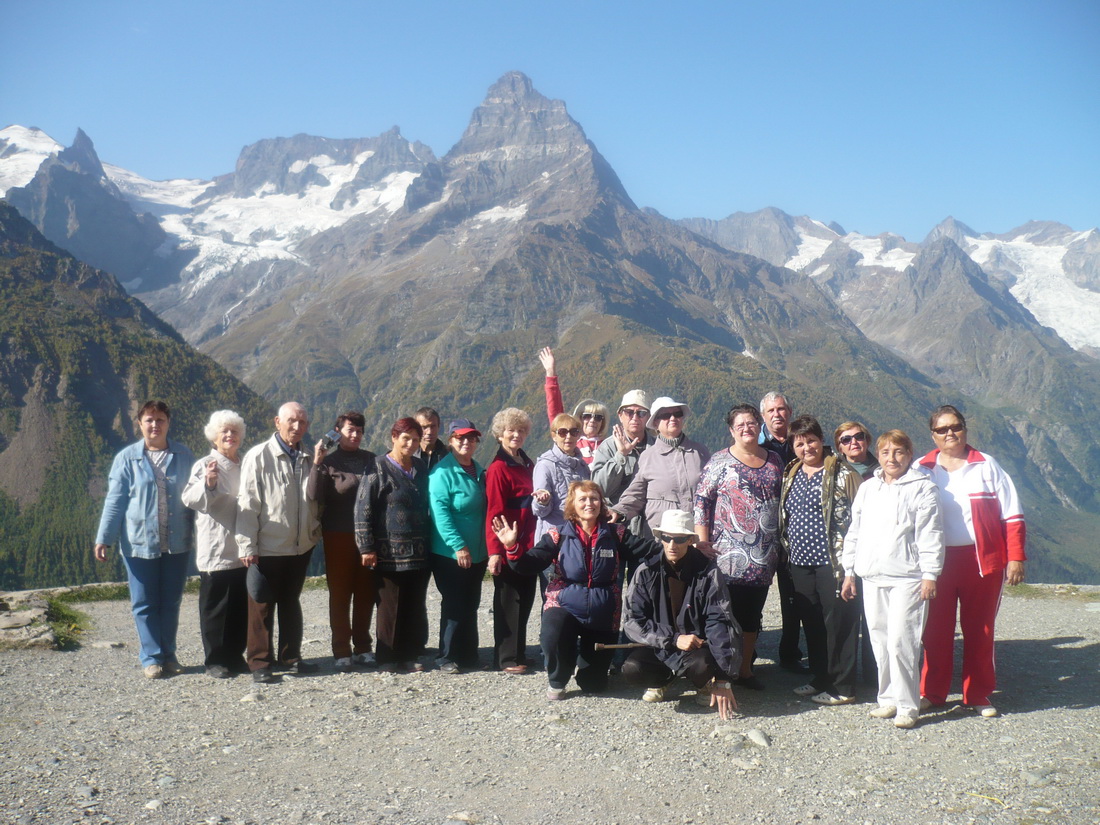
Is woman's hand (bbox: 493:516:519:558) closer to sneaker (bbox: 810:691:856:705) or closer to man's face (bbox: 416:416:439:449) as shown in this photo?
man's face (bbox: 416:416:439:449)

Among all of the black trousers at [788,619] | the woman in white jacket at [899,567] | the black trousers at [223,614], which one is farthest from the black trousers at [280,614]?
the woman in white jacket at [899,567]

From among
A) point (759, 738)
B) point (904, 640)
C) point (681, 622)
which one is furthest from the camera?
point (681, 622)

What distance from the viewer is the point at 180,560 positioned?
876 centimetres

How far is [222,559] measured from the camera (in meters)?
8.37

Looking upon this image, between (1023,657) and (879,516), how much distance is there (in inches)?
163

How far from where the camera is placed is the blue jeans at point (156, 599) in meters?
8.52

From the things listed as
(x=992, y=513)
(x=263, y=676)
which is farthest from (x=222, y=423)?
(x=992, y=513)

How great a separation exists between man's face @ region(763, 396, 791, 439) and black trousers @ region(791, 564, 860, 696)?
1549 millimetres

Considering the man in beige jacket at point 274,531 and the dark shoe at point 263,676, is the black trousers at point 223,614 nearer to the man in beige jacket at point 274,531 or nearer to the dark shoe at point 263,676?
the man in beige jacket at point 274,531

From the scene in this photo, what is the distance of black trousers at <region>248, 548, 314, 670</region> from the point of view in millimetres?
8406

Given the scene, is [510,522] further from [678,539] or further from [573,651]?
[678,539]

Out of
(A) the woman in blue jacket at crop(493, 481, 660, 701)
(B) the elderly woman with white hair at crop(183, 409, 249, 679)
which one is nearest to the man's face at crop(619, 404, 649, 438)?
(A) the woman in blue jacket at crop(493, 481, 660, 701)

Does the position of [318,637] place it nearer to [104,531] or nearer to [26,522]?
[104,531]

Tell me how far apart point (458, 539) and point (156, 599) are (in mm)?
3222
